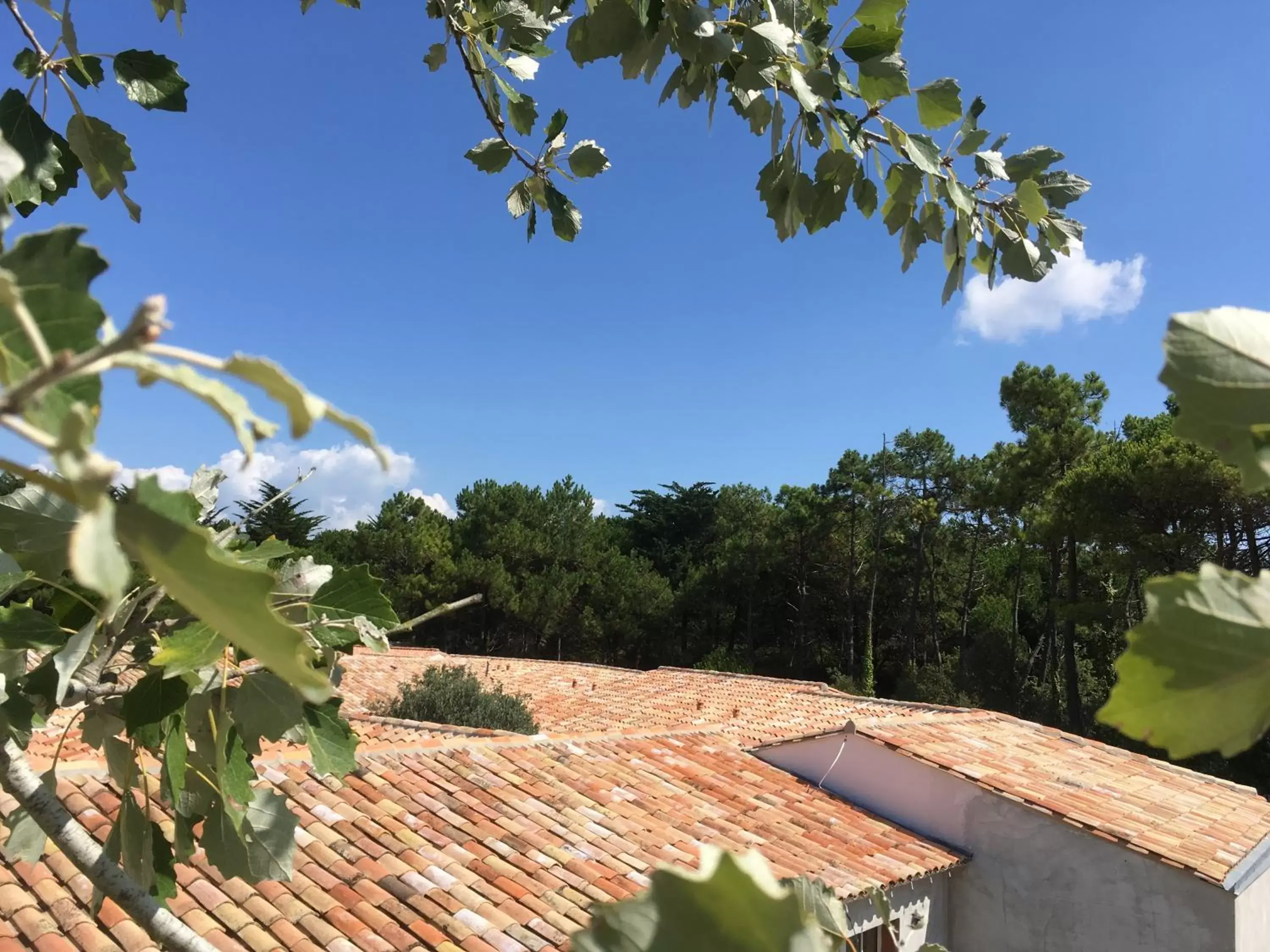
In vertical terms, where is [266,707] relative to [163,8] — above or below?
below

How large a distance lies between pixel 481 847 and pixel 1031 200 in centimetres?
551

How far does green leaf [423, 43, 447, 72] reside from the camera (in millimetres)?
2230

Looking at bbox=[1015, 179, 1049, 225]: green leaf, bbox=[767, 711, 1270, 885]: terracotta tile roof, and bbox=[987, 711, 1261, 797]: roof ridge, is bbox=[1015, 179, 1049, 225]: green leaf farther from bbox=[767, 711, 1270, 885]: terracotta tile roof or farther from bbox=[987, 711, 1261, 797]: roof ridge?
bbox=[987, 711, 1261, 797]: roof ridge

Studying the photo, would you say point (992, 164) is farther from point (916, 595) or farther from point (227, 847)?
point (916, 595)

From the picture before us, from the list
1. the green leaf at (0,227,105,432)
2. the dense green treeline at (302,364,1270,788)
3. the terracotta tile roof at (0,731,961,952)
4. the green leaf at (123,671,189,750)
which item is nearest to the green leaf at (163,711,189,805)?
the green leaf at (123,671,189,750)

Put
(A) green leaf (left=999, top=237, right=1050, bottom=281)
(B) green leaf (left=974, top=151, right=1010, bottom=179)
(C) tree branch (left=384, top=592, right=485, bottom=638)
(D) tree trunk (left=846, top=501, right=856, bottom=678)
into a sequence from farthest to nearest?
1. (D) tree trunk (left=846, top=501, right=856, bottom=678)
2. (A) green leaf (left=999, top=237, right=1050, bottom=281)
3. (B) green leaf (left=974, top=151, right=1010, bottom=179)
4. (C) tree branch (left=384, top=592, right=485, bottom=638)

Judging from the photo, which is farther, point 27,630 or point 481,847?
point 481,847

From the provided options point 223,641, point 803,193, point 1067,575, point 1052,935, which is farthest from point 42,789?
point 1067,575

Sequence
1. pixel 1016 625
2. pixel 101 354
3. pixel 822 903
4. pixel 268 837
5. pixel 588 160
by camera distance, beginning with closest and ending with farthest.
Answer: pixel 101 354
pixel 822 903
pixel 268 837
pixel 588 160
pixel 1016 625

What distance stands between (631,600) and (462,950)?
1037 inches

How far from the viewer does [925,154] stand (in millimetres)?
1455

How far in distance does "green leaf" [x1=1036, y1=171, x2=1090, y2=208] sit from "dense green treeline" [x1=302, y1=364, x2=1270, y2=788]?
2088cm

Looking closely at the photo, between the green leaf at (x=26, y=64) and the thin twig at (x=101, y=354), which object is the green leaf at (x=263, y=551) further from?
the green leaf at (x=26, y=64)

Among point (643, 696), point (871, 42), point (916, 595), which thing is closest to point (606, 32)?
point (871, 42)
